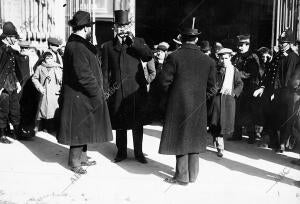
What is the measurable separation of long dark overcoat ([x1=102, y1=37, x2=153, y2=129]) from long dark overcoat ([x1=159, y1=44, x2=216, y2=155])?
3.47ft

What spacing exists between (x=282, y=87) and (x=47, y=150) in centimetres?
383

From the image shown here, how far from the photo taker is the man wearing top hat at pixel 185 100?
5305 millimetres

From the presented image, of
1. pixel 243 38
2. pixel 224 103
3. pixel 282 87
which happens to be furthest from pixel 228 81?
pixel 243 38

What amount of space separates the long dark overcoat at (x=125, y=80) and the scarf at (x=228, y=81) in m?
1.33

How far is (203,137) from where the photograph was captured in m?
5.49

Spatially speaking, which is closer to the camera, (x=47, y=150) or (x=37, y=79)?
(x=47, y=150)

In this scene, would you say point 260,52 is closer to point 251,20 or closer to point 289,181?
point 289,181

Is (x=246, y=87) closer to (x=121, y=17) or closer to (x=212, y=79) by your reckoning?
(x=212, y=79)

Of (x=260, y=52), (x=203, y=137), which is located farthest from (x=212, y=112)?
(x=260, y=52)

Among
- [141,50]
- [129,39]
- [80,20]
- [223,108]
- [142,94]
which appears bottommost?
[223,108]

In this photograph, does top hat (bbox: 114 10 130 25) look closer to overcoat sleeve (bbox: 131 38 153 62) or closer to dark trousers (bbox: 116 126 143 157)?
overcoat sleeve (bbox: 131 38 153 62)

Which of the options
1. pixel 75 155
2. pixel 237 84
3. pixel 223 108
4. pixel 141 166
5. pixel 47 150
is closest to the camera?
pixel 75 155

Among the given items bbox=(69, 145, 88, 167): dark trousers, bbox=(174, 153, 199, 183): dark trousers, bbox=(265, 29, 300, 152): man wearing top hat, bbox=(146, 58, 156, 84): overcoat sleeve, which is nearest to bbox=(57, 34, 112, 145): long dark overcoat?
bbox=(69, 145, 88, 167): dark trousers

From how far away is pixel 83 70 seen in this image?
570 cm
